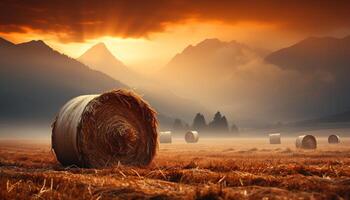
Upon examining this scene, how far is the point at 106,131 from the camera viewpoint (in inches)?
548

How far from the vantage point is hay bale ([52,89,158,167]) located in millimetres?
13289

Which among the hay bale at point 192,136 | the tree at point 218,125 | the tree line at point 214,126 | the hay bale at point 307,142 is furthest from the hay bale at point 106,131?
the tree at point 218,125

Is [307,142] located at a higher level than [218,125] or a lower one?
lower

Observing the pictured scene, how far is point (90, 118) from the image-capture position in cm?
1349

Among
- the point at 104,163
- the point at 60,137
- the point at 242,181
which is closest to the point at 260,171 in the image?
the point at 242,181

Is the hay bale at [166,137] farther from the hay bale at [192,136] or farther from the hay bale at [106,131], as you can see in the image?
the hay bale at [106,131]

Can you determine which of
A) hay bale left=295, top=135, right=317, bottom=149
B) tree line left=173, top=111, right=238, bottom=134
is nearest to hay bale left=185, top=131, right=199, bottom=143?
hay bale left=295, top=135, right=317, bottom=149

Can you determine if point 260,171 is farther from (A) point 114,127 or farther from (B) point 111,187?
(A) point 114,127

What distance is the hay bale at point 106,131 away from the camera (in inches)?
523

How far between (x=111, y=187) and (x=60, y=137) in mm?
6713

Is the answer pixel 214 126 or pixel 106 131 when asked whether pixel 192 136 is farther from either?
pixel 214 126

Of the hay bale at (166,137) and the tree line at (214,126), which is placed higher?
the tree line at (214,126)

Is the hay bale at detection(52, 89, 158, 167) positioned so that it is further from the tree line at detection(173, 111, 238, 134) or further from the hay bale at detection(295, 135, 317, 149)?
the tree line at detection(173, 111, 238, 134)

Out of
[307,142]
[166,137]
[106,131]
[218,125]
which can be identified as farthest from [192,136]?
[218,125]
